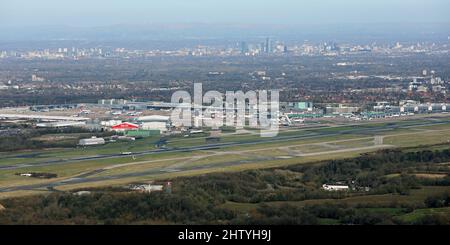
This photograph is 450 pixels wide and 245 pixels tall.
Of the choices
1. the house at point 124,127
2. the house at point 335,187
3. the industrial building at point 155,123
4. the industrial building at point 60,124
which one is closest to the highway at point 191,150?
the house at point 335,187

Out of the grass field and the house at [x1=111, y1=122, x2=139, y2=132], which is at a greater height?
the grass field

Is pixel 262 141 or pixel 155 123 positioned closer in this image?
pixel 262 141

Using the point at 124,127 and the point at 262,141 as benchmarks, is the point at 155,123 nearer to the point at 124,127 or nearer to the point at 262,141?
the point at 124,127

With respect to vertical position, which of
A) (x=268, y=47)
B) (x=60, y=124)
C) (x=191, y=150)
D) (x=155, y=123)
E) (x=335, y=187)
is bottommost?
(x=268, y=47)

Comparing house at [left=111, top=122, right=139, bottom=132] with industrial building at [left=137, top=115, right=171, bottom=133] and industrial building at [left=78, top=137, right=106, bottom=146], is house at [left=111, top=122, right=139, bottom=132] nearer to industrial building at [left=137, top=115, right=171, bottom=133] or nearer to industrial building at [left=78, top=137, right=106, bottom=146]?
industrial building at [left=137, top=115, right=171, bottom=133]

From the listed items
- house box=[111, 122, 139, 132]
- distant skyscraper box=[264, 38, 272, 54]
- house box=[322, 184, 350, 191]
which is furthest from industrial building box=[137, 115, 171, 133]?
distant skyscraper box=[264, 38, 272, 54]

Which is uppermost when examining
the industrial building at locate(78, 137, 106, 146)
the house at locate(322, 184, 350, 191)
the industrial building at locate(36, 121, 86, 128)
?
the house at locate(322, 184, 350, 191)

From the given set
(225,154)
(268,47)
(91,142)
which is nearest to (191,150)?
(225,154)

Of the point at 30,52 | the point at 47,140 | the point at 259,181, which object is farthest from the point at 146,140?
the point at 30,52

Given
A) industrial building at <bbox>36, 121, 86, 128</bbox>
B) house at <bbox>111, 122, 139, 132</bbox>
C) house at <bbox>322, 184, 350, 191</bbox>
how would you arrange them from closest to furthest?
house at <bbox>322, 184, 350, 191</bbox> → house at <bbox>111, 122, 139, 132</bbox> → industrial building at <bbox>36, 121, 86, 128</bbox>

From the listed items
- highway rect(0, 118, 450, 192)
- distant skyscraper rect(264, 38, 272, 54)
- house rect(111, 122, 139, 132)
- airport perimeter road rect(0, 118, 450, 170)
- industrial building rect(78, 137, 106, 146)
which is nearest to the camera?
highway rect(0, 118, 450, 192)

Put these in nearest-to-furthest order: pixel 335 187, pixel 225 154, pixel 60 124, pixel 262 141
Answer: pixel 335 187
pixel 225 154
pixel 262 141
pixel 60 124

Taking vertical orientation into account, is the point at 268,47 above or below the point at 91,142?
below
